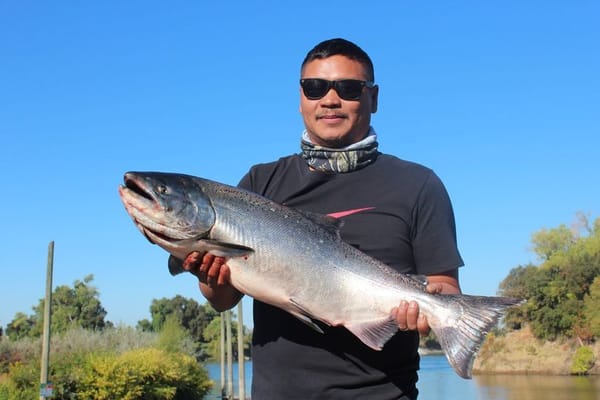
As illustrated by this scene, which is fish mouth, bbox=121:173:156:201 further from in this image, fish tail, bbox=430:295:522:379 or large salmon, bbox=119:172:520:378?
fish tail, bbox=430:295:522:379

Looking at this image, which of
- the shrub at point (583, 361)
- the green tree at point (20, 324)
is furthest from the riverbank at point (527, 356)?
the green tree at point (20, 324)

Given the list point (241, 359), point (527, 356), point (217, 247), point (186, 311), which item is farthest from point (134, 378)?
point (186, 311)

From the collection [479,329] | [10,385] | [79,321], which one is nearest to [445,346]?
[479,329]

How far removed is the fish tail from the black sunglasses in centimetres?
119

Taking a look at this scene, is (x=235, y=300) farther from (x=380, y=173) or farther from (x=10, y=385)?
(x=10, y=385)

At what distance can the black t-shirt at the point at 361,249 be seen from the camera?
3.30 meters

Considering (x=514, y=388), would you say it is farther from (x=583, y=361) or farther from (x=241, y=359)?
(x=241, y=359)

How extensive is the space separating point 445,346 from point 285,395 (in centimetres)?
80

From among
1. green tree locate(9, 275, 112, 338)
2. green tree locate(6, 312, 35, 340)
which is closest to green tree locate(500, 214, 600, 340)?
green tree locate(9, 275, 112, 338)

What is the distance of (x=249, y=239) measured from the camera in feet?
11.5

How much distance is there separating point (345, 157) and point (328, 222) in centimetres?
39

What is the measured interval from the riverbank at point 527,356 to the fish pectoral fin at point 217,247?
170ft

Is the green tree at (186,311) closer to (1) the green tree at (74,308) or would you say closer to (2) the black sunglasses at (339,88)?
(1) the green tree at (74,308)

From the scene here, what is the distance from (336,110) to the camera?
3.77 m
